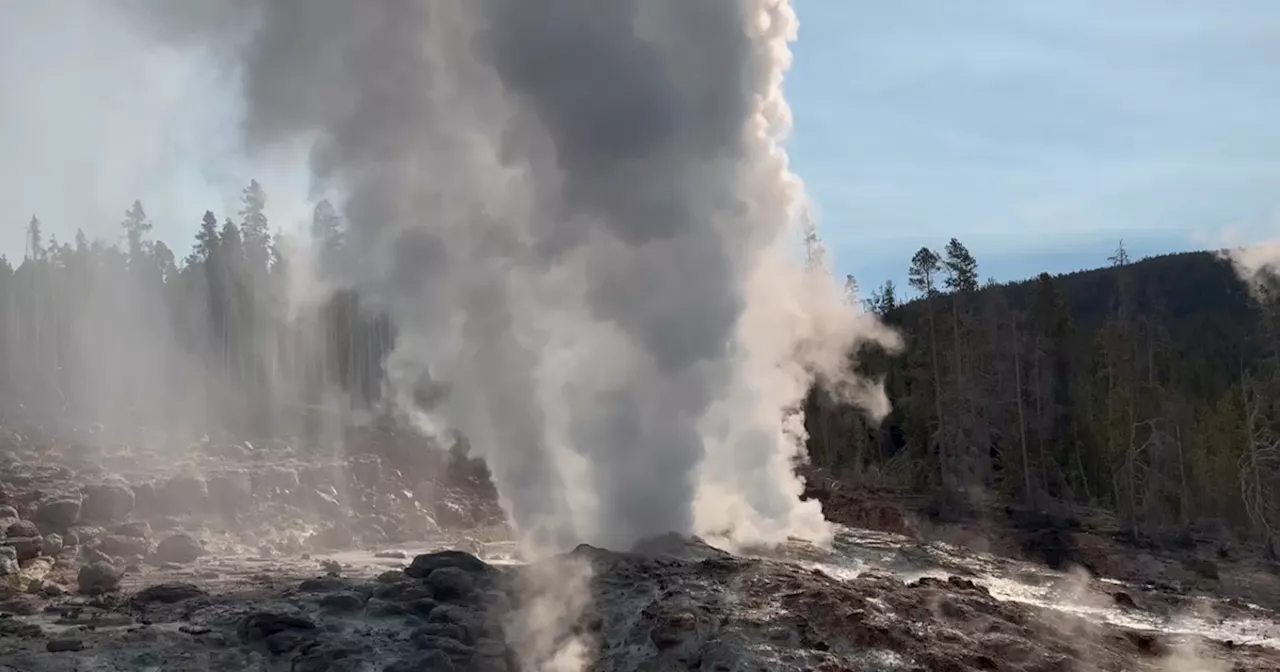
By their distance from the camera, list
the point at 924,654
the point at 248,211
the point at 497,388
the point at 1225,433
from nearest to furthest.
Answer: the point at 924,654, the point at 497,388, the point at 1225,433, the point at 248,211

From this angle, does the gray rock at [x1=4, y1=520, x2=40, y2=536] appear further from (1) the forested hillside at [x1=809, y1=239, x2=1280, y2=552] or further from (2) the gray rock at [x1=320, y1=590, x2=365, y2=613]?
(1) the forested hillside at [x1=809, y1=239, x2=1280, y2=552]

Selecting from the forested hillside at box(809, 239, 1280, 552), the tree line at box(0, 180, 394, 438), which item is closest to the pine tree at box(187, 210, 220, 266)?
the tree line at box(0, 180, 394, 438)

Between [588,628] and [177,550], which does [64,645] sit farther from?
[177,550]

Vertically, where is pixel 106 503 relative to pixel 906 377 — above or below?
below

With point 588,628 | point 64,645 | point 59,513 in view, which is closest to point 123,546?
point 59,513

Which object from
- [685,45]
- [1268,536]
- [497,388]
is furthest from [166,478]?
[1268,536]

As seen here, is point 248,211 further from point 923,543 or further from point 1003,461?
point 923,543

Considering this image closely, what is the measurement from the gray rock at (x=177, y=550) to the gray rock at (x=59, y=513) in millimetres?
1914

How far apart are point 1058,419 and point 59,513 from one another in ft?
110

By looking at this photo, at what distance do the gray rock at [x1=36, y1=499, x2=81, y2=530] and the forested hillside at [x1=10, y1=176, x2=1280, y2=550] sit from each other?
1441cm

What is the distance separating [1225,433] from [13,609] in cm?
3416

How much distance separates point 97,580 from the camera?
12.0 m

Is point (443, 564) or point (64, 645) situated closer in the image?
point (64, 645)

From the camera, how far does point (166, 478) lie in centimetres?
1966
